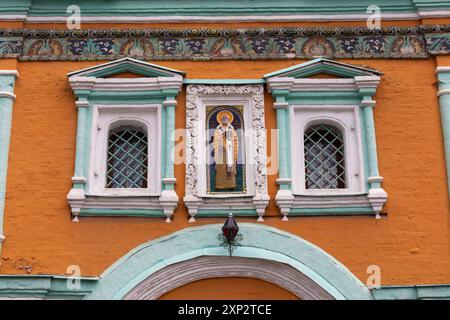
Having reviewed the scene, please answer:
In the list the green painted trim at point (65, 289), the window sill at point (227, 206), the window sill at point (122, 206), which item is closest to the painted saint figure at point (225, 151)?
the window sill at point (227, 206)

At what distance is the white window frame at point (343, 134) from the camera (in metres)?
9.84

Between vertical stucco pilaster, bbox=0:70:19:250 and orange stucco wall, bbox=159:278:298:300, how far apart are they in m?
2.38

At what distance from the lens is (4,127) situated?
32.6 ft

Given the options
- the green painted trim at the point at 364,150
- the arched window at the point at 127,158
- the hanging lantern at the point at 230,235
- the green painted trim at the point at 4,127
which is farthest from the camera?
the arched window at the point at 127,158

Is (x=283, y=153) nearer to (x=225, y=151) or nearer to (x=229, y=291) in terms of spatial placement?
(x=225, y=151)

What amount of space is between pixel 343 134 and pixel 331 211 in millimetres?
1128

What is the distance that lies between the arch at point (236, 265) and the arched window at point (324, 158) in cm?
91

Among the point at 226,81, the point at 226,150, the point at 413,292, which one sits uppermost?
the point at 226,81

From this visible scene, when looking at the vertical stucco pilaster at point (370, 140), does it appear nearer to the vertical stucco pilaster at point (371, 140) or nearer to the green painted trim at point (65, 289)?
the vertical stucco pilaster at point (371, 140)

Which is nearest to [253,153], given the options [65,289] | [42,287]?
[65,289]

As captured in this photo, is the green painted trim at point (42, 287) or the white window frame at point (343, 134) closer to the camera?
the green painted trim at point (42, 287)
